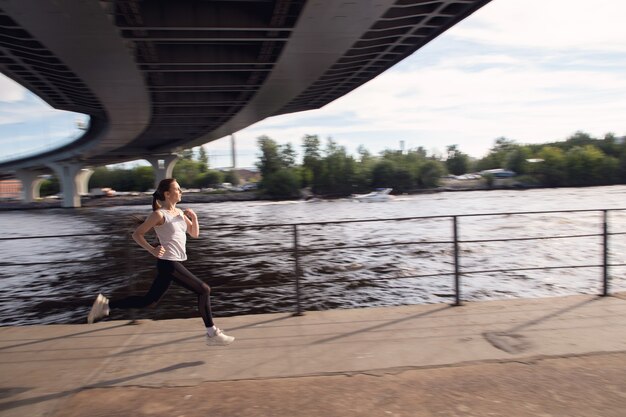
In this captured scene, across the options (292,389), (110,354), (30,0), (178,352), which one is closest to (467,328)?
(292,389)

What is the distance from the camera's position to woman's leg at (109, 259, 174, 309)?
171 inches

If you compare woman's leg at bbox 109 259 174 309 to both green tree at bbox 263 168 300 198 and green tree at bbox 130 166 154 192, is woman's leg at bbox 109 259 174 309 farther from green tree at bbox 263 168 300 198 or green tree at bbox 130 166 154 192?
green tree at bbox 130 166 154 192

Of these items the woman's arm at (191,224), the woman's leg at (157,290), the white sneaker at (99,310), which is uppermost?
the woman's arm at (191,224)

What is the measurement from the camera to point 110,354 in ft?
14.0

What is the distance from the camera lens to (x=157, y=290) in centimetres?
445

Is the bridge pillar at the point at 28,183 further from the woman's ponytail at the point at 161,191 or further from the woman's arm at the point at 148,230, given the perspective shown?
the woman's arm at the point at 148,230

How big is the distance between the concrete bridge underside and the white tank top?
500 inches

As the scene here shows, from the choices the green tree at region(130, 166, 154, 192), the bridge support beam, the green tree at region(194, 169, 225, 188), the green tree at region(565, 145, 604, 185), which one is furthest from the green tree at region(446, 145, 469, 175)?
the bridge support beam

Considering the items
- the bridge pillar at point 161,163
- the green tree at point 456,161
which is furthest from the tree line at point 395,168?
the bridge pillar at point 161,163

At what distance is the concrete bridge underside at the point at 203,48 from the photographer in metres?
16.3

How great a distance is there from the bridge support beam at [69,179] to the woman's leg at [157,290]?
2754 inches

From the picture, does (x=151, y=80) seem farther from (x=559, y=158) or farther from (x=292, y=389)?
(x=559, y=158)

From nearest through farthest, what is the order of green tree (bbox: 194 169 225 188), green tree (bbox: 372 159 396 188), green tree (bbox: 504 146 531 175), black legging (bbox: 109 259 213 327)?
black legging (bbox: 109 259 213 327), green tree (bbox: 372 159 396 188), green tree (bbox: 504 146 531 175), green tree (bbox: 194 169 225 188)

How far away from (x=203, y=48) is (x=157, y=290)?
19.6 metres
